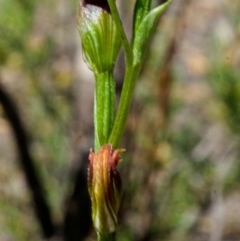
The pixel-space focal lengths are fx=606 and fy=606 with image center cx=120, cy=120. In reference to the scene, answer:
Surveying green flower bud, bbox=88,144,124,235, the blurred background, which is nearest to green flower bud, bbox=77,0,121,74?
green flower bud, bbox=88,144,124,235

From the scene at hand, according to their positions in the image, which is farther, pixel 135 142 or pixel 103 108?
pixel 135 142

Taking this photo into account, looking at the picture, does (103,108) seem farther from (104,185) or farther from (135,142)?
(135,142)

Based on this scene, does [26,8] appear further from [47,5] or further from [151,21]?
[151,21]

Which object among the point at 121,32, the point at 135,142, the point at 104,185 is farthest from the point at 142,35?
the point at 135,142

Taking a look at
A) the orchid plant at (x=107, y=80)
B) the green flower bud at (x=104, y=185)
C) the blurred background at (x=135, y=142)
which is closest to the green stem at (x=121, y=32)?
the orchid plant at (x=107, y=80)

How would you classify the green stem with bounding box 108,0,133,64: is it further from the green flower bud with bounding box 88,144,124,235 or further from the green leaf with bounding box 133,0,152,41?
the green flower bud with bounding box 88,144,124,235

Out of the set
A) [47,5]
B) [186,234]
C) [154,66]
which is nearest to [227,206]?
[186,234]

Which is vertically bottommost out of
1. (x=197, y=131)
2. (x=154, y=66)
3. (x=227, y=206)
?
(x=227, y=206)

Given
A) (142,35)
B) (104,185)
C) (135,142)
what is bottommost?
(135,142)
